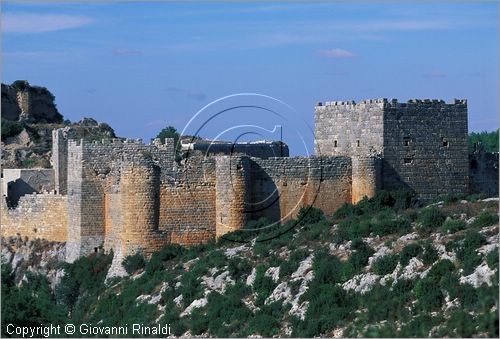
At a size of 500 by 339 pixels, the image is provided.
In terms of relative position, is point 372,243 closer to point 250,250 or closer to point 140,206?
point 250,250

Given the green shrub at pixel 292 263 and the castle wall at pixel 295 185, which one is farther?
the castle wall at pixel 295 185

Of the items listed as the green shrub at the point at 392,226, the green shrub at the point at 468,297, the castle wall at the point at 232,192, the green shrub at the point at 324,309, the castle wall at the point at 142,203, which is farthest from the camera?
the castle wall at the point at 142,203

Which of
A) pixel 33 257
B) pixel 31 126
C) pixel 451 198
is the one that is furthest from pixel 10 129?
pixel 451 198

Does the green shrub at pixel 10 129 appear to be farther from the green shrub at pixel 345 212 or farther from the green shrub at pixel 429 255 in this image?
the green shrub at pixel 429 255

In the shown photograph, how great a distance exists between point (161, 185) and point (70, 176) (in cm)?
388

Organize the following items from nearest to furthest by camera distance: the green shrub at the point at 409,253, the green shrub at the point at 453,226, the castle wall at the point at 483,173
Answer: the green shrub at the point at 409,253 → the green shrub at the point at 453,226 → the castle wall at the point at 483,173

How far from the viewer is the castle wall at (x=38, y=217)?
41344 millimetres

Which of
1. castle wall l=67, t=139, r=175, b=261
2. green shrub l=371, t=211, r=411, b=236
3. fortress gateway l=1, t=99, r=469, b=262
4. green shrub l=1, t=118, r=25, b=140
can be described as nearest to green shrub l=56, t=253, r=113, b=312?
castle wall l=67, t=139, r=175, b=261

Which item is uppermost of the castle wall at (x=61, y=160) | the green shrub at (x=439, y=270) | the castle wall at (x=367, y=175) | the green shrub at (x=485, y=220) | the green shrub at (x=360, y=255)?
the castle wall at (x=61, y=160)

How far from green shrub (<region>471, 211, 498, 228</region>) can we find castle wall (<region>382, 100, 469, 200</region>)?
A: 16.7 ft

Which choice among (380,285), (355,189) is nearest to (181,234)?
(355,189)

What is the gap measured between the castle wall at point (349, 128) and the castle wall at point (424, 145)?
0.77 ft

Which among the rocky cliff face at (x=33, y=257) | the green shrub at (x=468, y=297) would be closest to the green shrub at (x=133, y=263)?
the rocky cliff face at (x=33, y=257)

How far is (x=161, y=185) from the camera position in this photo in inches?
1448
